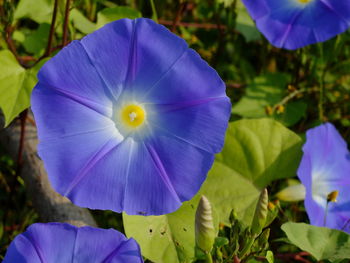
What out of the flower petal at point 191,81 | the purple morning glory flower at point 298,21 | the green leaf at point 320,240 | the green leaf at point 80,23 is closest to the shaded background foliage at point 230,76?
the green leaf at point 80,23

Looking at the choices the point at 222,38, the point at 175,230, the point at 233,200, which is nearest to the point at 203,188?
the point at 233,200

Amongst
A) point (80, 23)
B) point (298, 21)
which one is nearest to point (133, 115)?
point (80, 23)

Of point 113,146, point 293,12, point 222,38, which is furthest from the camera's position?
point 222,38

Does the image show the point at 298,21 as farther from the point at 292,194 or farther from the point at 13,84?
the point at 13,84

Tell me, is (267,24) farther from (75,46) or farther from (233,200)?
(75,46)

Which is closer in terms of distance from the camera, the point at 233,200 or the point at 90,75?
the point at 90,75

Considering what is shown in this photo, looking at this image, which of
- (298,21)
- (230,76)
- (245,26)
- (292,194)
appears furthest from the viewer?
(230,76)

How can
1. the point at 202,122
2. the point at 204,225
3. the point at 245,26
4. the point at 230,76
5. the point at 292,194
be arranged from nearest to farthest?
the point at 204,225 → the point at 202,122 → the point at 292,194 → the point at 245,26 → the point at 230,76
